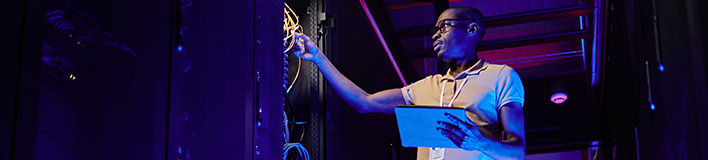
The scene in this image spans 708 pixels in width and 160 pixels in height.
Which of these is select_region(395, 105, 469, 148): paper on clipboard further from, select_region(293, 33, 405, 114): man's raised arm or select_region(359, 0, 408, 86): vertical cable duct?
select_region(359, 0, 408, 86): vertical cable duct

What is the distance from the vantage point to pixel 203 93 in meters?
2.04

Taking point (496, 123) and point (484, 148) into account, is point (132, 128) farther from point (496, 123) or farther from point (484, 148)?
point (496, 123)

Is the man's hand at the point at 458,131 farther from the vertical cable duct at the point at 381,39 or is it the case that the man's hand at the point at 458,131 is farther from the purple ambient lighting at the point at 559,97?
the purple ambient lighting at the point at 559,97

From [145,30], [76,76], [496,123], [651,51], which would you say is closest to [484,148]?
[496,123]

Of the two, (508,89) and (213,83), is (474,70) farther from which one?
(213,83)

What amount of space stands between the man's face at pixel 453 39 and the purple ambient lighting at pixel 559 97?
6066 millimetres

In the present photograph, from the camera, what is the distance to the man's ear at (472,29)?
315cm

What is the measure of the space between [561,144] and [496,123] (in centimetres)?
597

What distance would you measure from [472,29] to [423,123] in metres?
0.83

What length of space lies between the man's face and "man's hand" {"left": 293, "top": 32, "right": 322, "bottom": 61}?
1.81ft

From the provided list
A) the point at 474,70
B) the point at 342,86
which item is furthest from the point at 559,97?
the point at 342,86

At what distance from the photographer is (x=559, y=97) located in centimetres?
889

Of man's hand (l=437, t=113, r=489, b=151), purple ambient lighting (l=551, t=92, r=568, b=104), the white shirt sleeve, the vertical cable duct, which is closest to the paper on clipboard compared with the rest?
man's hand (l=437, t=113, r=489, b=151)

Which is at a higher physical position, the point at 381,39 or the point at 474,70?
the point at 381,39
